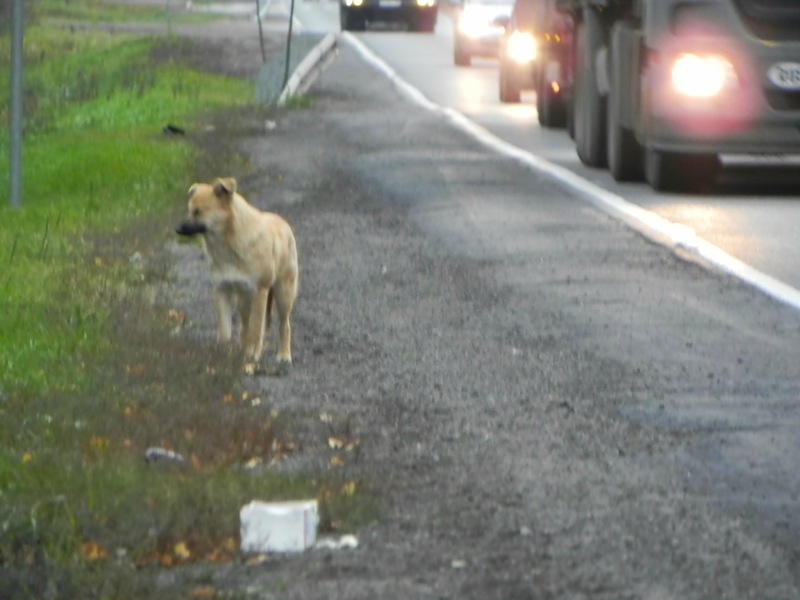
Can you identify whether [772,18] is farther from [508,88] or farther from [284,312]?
[508,88]

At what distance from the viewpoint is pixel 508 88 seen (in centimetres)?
2889

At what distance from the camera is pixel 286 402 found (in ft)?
27.2

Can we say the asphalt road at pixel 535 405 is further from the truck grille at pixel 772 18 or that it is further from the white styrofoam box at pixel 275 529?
the truck grille at pixel 772 18

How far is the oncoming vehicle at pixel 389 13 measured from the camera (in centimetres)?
4819

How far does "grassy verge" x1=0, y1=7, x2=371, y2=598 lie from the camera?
590 cm

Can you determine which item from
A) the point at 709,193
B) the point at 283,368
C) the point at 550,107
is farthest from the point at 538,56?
the point at 283,368

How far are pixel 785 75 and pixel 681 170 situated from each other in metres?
1.55

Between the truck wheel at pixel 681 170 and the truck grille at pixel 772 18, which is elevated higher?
the truck grille at pixel 772 18

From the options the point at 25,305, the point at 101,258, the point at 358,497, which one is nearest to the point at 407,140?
the point at 101,258

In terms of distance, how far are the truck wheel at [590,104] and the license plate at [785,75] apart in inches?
143

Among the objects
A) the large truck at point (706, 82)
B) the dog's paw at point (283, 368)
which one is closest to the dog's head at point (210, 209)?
the dog's paw at point (283, 368)

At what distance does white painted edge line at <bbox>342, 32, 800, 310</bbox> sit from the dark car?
88 cm

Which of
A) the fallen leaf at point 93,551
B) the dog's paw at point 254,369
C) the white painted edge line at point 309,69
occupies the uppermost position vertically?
the fallen leaf at point 93,551

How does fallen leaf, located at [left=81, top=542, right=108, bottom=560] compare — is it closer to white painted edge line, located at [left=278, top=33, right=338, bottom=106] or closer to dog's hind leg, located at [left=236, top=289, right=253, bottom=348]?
dog's hind leg, located at [left=236, top=289, right=253, bottom=348]
